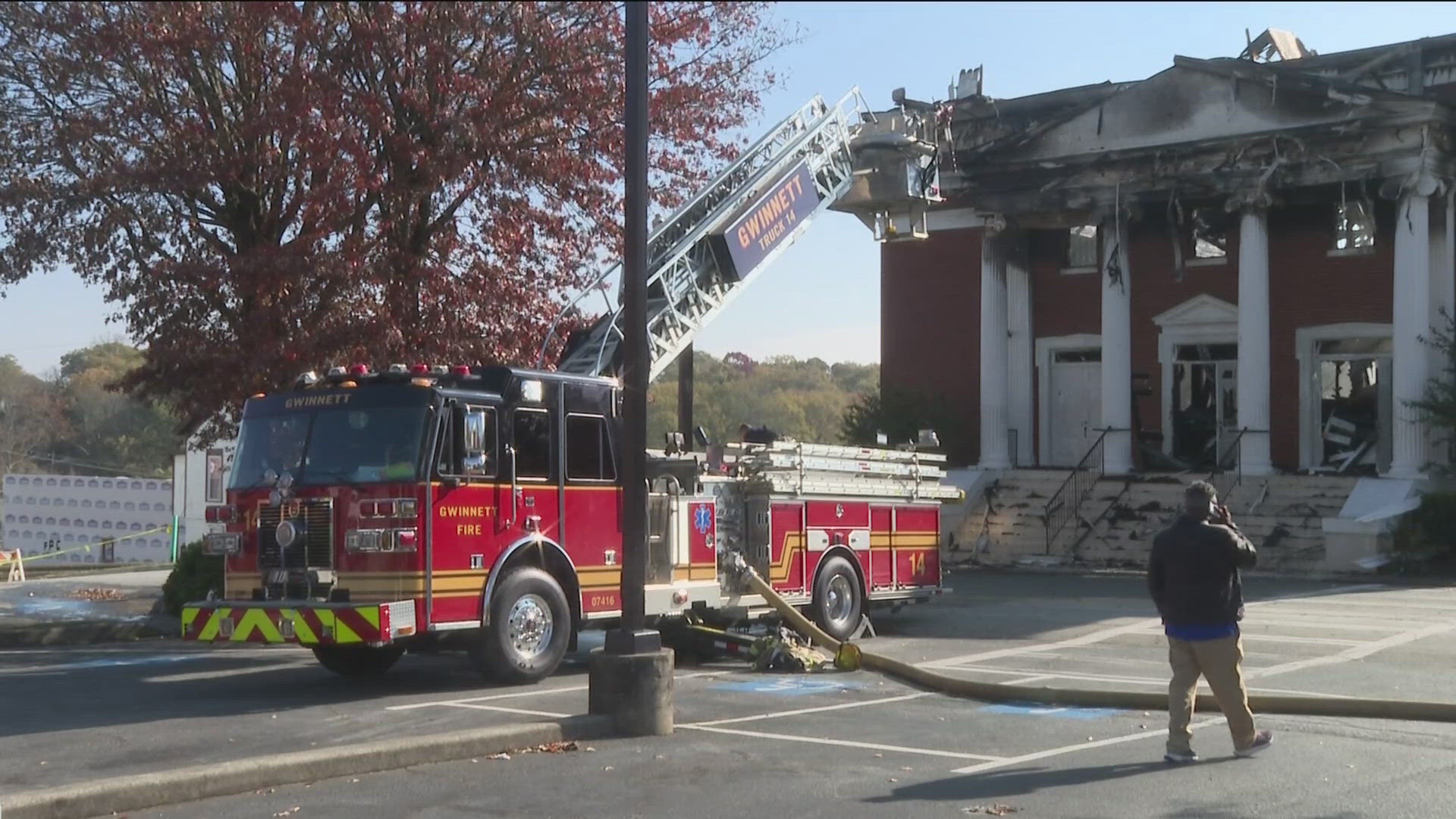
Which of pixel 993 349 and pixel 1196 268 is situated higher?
pixel 1196 268

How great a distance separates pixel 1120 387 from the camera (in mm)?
33812

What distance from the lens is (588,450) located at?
46.2 feet

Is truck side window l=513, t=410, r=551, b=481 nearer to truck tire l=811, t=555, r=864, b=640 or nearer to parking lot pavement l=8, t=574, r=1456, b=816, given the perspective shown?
parking lot pavement l=8, t=574, r=1456, b=816

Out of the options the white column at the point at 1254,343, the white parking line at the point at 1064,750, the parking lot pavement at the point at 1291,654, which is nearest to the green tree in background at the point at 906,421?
the white column at the point at 1254,343

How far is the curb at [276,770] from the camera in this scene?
7.82 meters

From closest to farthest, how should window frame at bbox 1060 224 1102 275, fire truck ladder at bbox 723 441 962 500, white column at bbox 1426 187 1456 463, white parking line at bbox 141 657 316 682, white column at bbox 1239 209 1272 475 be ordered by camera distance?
white parking line at bbox 141 657 316 682 < fire truck ladder at bbox 723 441 962 500 < white column at bbox 1426 187 1456 463 < white column at bbox 1239 209 1272 475 < window frame at bbox 1060 224 1102 275

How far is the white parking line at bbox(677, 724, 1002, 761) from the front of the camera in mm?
9883

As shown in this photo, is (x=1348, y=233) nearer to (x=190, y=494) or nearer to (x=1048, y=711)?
(x=1048, y=711)

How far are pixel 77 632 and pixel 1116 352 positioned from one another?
2249cm

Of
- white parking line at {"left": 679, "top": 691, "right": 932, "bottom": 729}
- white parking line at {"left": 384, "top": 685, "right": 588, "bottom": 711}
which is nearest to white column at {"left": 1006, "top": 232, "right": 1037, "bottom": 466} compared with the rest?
white parking line at {"left": 679, "top": 691, "right": 932, "bottom": 729}

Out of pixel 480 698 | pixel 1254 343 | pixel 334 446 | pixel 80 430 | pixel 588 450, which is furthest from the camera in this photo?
pixel 80 430

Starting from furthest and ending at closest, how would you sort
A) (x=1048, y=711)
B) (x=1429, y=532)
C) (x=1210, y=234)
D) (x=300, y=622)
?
(x=1210, y=234), (x=1429, y=532), (x=300, y=622), (x=1048, y=711)

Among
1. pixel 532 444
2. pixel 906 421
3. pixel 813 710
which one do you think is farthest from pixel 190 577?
pixel 906 421

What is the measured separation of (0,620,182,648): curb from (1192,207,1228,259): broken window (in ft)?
79.2
